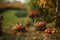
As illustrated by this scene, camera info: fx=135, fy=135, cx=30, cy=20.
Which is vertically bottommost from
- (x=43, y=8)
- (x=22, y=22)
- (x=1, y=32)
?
(x=1, y=32)

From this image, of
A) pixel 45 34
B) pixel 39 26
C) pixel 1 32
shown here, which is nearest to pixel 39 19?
pixel 39 26

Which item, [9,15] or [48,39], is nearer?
[48,39]

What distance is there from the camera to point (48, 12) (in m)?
2.11

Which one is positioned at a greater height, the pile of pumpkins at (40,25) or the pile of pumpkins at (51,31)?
the pile of pumpkins at (40,25)

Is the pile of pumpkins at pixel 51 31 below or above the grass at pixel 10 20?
below

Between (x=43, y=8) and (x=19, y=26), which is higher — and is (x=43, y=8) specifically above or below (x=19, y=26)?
above

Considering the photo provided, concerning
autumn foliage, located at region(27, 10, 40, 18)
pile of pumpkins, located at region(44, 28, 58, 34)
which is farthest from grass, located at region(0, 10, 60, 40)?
pile of pumpkins, located at region(44, 28, 58, 34)

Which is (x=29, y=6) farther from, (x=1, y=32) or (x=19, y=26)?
(x=1, y=32)

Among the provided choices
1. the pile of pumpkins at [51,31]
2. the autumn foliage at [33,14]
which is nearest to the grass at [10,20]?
the autumn foliage at [33,14]

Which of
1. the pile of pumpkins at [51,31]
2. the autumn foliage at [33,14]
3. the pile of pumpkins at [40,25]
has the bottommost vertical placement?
the pile of pumpkins at [51,31]

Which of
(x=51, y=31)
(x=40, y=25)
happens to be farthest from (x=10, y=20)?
(x=51, y=31)

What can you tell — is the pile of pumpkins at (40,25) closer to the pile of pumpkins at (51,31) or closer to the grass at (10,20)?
the pile of pumpkins at (51,31)

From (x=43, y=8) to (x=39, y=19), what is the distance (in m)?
0.18

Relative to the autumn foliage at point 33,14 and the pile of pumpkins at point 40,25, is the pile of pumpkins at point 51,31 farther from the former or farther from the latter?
the autumn foliage at point 33,14
